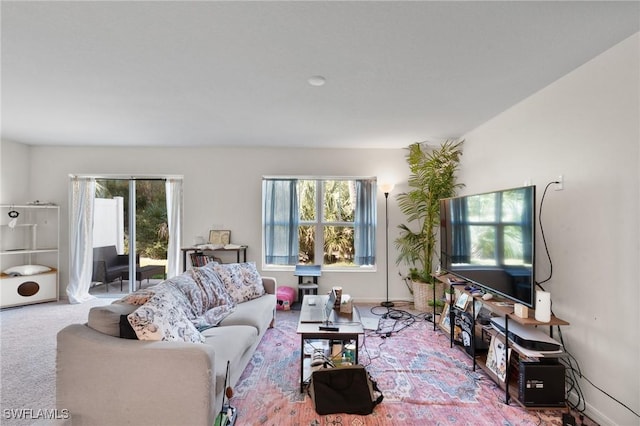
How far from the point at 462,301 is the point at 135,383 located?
2823 mm

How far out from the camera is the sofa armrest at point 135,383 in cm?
159

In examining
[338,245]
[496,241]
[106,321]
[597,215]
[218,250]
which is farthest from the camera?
[338,245]

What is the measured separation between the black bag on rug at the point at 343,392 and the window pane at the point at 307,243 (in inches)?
101

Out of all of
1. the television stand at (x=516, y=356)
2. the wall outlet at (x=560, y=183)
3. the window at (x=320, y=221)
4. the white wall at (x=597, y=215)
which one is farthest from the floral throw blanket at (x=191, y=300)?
the wall outlet at (x=560, y=183)

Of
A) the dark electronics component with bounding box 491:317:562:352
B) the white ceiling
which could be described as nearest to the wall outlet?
the white ceiling

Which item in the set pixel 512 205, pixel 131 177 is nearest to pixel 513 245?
pixel 512 205

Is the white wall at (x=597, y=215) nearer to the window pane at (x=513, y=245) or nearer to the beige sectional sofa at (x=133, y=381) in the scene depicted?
the window pane at (x=513, y=245)

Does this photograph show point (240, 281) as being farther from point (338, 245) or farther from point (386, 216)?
point (386, 216)

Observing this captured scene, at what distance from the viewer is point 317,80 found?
2244 mm

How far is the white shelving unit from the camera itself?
13.2 ft

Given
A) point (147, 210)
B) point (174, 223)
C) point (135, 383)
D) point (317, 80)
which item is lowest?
point (135, 383)

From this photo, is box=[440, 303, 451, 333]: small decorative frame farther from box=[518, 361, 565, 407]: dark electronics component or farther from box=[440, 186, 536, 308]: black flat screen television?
box=[518, 361, 565, 407]: dark electronics component

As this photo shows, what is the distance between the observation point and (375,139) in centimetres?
395

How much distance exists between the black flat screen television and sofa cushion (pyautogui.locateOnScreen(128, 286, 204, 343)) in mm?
2333
